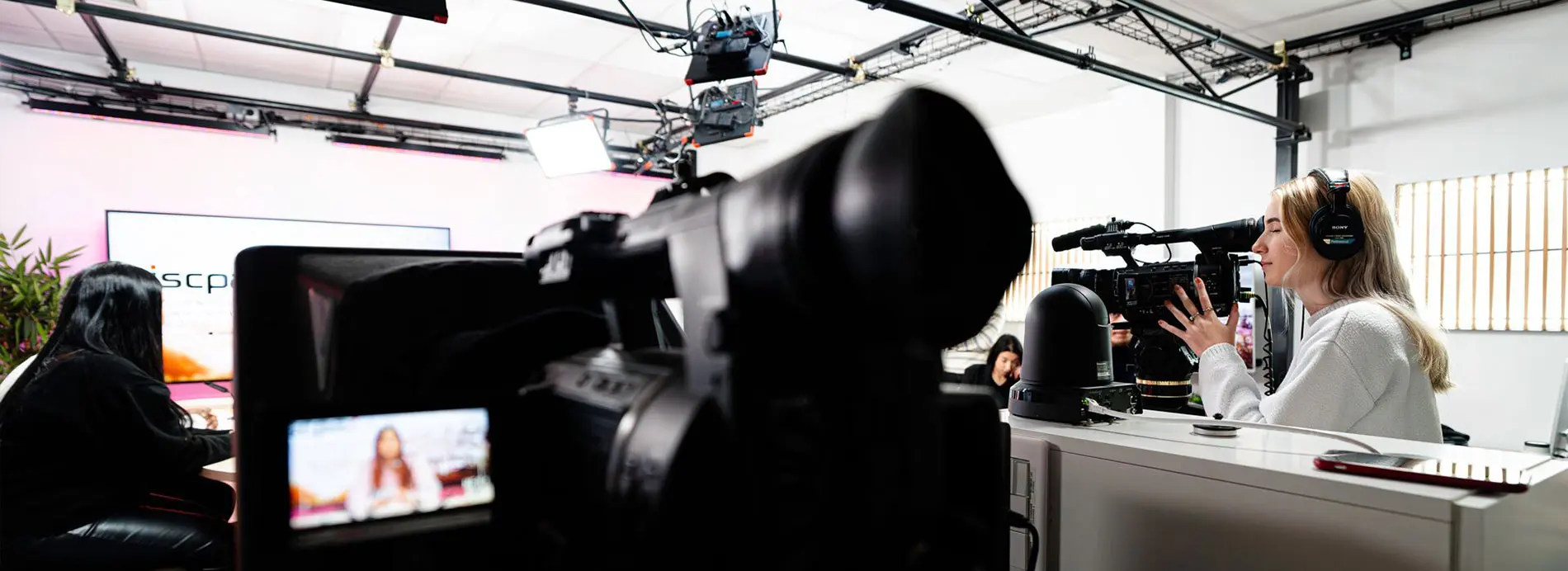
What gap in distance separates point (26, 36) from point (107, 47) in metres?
0.52

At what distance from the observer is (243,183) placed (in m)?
6.05

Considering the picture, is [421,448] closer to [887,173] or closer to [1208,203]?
[887,173]

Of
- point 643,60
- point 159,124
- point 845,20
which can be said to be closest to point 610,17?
point 845,20

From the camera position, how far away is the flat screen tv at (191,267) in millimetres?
5570

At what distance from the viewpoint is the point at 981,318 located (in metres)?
0.42

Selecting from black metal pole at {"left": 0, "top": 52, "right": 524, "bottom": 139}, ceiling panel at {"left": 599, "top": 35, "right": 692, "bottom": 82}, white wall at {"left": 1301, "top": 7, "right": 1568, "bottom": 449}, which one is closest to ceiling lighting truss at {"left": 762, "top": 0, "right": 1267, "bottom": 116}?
white wall at {"left": 1301, "top": 7, "right": 1568, "bottom": 449}

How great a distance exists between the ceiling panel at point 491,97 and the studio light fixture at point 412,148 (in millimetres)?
379

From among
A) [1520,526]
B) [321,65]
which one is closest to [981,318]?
[1520,526]

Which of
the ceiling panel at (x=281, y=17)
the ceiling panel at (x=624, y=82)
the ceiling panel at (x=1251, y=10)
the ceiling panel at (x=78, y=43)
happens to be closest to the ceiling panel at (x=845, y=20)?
the ceiling panel at (x=1251, y=10)

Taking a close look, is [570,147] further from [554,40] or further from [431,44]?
[431,44]

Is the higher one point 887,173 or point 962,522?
point 887,173

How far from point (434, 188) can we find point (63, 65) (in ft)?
7.98

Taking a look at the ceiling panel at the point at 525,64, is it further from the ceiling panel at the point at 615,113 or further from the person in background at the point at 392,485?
the person in background at the point at 392,485

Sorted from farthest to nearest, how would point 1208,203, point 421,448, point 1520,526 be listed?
point 1208,203, point 1520,526, point 421,448
